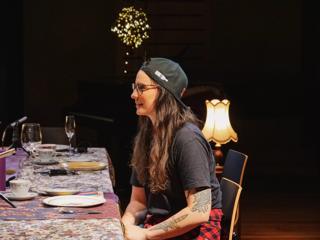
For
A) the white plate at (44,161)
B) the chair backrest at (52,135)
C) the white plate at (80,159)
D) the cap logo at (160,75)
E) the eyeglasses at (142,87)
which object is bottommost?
the chair backrest at (52,135)

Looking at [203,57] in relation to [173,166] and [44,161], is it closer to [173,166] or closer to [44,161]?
[44,161]

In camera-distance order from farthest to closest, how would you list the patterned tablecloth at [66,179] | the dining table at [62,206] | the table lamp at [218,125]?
the table lamp at [218,125] → the patterned tablecloth at [66,179] → the dining table at [62,206]

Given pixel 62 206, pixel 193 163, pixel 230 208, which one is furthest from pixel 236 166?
pixel 62 206

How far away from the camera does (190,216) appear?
8.24 ft

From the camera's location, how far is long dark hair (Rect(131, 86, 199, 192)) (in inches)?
103

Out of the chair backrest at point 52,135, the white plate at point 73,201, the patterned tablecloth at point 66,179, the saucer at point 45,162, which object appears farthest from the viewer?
the chair backrest at point 52,135

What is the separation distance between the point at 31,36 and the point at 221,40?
2.99 metres

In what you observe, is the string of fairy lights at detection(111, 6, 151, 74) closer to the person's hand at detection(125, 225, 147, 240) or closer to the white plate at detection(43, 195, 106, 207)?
the person's hand at detection(125, 225, 147, 240)

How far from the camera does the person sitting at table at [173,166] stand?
2520 mm

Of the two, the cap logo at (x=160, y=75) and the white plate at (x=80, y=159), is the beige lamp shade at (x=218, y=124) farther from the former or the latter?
the cap logo at (x=160, y=75)

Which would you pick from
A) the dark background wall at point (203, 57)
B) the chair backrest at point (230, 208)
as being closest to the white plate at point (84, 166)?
the chair backrest at point (230, 208)

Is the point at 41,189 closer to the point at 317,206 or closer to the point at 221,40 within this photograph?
the point at 317,206

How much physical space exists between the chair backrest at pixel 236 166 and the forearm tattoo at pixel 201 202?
2.39 ft

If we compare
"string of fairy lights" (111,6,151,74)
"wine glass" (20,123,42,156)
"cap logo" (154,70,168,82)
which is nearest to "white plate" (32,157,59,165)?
"wine glass" (20,123,42,156)
